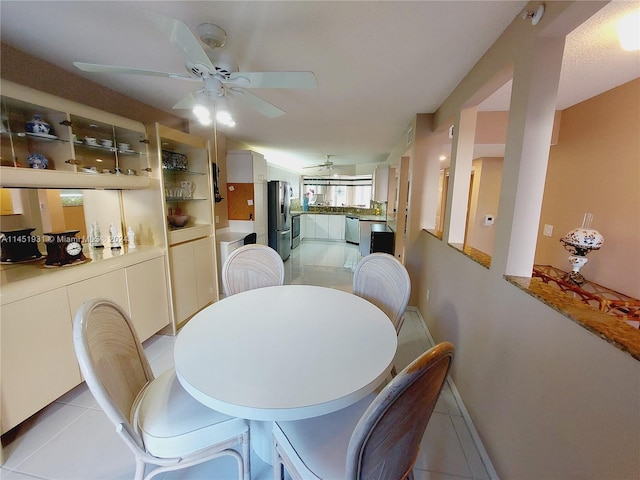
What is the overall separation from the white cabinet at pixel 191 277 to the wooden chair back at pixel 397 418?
2455 millimetres

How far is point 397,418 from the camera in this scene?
26.5 inches

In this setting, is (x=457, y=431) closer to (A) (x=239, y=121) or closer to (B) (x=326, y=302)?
(B) (x=326, y=302)

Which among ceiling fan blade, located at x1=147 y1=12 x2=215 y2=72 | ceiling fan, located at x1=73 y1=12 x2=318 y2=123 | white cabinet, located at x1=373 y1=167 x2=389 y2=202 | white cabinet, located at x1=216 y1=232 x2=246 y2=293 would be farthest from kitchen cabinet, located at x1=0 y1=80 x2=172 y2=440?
white cabinet, located at x1=373 y1=167 x2=389 y2=202

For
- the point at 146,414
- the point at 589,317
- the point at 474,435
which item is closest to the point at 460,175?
the point at 589,317

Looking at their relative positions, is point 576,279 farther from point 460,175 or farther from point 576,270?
point 460,175

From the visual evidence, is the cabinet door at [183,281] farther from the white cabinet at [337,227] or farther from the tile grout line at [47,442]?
the white cabinet at [337,227]

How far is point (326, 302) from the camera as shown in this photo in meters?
1.60

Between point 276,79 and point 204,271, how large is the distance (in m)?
2.39

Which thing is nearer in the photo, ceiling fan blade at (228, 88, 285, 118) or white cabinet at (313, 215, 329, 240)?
ceiling fan blade at (228, 88, 285, 118)

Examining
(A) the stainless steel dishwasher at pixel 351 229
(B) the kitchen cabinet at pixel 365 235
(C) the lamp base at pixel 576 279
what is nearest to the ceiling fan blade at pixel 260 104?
(C) the lamp base at pixel 576 279

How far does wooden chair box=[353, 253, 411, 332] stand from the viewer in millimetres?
Result: 1597

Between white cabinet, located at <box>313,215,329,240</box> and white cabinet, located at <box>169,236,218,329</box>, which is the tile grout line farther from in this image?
white cabinet, located at <box>313,215,329,240</box>

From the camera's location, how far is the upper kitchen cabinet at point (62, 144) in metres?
1.52

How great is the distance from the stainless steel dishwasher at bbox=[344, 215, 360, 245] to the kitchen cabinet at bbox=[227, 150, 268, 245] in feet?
12.0
